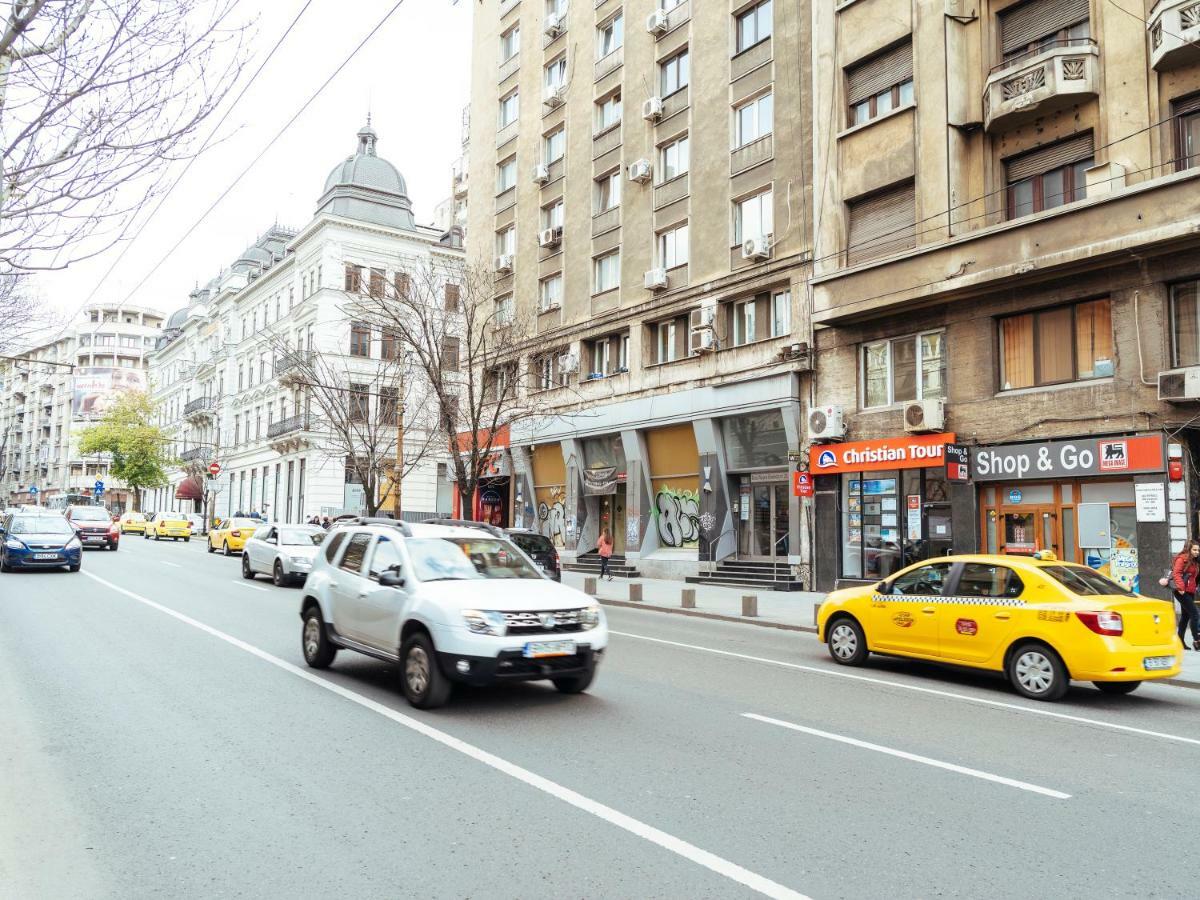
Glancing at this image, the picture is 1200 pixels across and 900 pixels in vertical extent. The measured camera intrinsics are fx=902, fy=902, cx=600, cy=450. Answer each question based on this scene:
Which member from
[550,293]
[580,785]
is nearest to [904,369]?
[550,293]

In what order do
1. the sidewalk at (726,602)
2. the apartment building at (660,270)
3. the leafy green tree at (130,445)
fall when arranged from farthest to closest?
the leafy green tree at (130,445)
the apartment building at (660,270)
the sidewalk at (726,602)

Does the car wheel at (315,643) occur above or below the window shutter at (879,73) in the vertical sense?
below

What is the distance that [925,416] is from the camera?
64.0 ft

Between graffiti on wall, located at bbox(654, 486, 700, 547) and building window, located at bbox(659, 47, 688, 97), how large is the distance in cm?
1268

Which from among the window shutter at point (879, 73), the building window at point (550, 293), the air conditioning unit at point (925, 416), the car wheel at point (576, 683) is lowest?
the car wheel at point (576, 683)

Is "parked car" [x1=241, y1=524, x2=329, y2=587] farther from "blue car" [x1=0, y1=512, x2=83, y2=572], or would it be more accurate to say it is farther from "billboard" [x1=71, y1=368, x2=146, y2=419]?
"billboard" [x1=71, y1=368, x2=146, y2=419]

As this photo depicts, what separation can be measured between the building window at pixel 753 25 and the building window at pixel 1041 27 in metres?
7.89

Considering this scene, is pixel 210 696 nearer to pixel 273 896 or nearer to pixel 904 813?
pixel 273 896

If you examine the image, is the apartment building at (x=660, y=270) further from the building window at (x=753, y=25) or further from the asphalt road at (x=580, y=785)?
the asphalt road at (x=580, y=785)

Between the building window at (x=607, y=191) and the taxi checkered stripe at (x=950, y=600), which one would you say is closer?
the taxi checkered stripe at (x=950, y=600)

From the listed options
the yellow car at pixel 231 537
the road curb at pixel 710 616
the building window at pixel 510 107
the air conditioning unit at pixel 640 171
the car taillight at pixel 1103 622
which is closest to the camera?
the car taillight at pixel 1103 622

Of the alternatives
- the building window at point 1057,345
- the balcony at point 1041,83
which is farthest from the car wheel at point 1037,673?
the balcony at point 1041,83

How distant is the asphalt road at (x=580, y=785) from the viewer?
4316mm

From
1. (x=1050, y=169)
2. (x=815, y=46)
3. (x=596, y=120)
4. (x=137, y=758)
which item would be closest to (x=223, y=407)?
(x=596, y=120)
